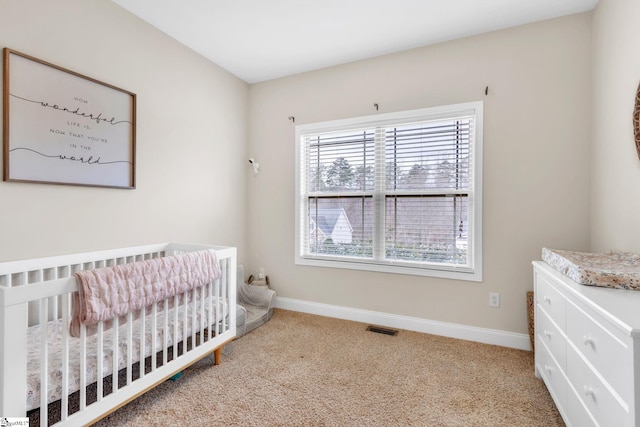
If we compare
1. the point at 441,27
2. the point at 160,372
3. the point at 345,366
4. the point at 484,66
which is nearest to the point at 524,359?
the point at 345,366

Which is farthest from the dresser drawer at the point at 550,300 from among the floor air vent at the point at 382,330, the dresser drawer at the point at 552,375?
the floor air vent at the point at 382,330

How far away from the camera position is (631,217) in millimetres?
1639

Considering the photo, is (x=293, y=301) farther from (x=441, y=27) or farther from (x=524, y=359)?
(x=441, y=27)

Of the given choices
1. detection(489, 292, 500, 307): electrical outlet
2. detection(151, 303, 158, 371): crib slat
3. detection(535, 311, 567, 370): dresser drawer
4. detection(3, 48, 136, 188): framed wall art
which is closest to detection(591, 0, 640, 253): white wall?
detection(535, 311, 567, 370): dresser drawer

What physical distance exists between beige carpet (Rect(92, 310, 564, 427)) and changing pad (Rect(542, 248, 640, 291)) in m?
0.78

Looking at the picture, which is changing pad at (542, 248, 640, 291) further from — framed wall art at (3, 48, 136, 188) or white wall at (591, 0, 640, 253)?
framed wall art at (3, 48, 136, 188)

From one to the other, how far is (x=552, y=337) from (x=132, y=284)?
6.98ft

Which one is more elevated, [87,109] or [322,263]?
[87,109]

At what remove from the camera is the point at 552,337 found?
1.55 meters

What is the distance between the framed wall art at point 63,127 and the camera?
1.59 metres

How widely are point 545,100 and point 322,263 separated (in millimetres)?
2238

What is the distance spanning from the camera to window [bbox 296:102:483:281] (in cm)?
245

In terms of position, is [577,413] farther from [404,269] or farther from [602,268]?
[404,269]

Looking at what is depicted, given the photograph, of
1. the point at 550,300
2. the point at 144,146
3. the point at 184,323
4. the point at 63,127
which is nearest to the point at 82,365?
the point at 184,323
